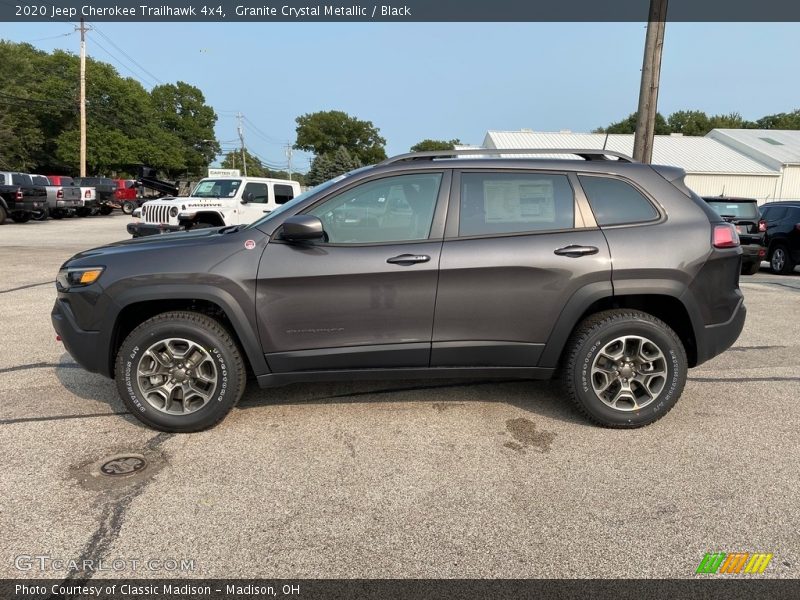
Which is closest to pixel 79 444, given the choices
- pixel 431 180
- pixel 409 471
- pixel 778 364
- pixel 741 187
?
pixel 409 471

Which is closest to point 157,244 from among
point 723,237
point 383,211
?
point 383,211

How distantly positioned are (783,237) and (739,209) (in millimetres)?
1287

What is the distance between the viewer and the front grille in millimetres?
11758

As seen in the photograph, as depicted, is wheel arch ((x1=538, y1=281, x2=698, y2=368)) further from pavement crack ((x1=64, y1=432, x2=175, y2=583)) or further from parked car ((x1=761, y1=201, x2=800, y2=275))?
parked car ((x1=761, y1=201, x2=800, y2=275))

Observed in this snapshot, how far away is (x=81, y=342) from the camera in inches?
142

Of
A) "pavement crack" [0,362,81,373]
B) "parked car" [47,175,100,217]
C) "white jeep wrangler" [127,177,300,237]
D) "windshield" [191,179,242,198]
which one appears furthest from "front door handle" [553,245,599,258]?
"parked car" [47,175,100,217]

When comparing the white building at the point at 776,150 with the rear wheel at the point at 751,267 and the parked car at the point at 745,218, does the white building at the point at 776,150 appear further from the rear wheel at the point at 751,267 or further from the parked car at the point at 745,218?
the rear wheel at the point at 751,267

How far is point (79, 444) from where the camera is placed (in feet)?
11.4

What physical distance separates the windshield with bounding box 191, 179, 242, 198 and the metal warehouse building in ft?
87.2

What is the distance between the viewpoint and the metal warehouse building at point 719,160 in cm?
3575

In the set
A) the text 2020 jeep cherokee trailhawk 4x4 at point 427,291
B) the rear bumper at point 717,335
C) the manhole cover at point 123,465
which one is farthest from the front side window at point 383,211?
the rear bumper at point 717,335

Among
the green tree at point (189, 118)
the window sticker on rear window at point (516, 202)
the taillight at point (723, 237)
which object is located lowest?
the taillight at point (723, 237)

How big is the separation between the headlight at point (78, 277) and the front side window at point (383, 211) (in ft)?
4.69
